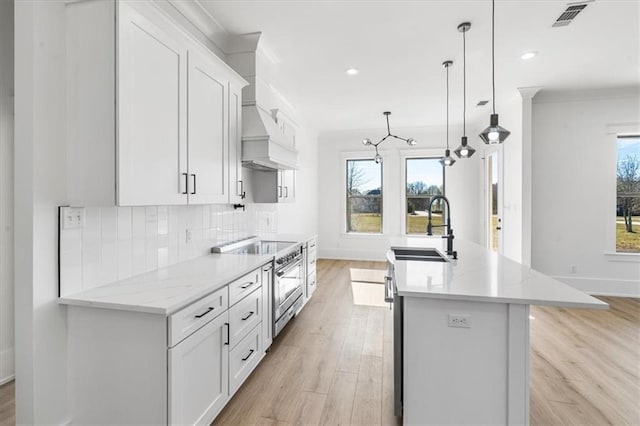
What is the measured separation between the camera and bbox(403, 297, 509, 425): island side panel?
5.39ft

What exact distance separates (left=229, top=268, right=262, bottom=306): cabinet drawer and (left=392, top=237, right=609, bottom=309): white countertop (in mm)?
1085

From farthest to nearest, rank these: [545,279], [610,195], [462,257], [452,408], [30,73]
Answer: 1. [610,195]
2. [462,257]
3. [545,279]
4. [452,408]
5. [30,73]

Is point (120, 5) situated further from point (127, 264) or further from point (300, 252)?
point (300, 252)

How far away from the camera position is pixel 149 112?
1757 millimetres

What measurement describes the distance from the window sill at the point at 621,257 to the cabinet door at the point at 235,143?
5.35 metres

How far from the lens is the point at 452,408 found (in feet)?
5.51

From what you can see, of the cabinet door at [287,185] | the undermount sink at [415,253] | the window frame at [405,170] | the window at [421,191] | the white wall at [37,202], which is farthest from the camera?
the window at [421,191]

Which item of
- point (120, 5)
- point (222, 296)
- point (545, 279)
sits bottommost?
point (222, 296)

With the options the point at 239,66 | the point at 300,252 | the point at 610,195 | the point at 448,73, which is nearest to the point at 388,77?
the point at 448,73

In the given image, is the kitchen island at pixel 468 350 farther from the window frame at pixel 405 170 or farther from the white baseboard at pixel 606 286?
the window frame at pixel 405 170

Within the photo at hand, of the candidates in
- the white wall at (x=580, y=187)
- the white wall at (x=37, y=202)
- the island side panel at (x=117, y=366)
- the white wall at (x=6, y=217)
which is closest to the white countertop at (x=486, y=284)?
the island side panel at (x=117, y=366)

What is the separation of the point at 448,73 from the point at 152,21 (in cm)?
344

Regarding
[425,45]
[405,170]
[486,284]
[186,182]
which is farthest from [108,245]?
[405,170]

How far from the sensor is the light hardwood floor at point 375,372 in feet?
6.66
